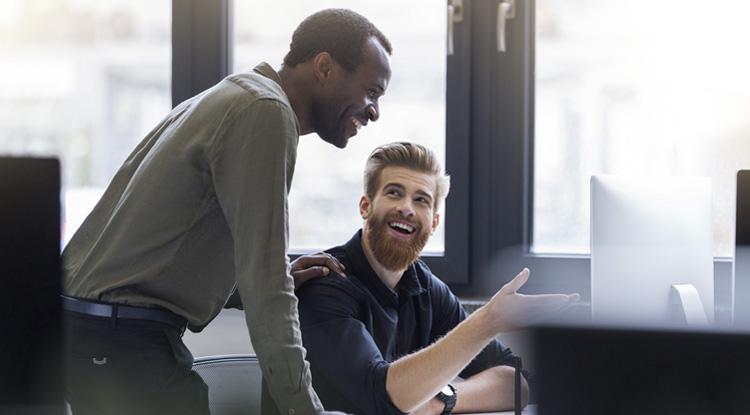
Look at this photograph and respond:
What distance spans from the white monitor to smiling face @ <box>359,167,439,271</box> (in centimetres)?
46

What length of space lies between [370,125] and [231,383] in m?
0.97

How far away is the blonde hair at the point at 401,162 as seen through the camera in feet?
5.97

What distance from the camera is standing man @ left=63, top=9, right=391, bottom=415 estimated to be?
40.6 inches

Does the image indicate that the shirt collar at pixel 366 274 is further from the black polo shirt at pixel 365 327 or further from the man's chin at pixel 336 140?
the man's chin at pixel 336 140

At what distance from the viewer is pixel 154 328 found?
118 cm

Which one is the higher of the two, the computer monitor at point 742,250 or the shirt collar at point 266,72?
the shirt collar at point 266,72

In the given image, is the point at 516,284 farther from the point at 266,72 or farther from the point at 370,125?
the point at 370,125

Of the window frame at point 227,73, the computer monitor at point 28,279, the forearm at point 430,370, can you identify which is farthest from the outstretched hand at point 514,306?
the window frame at point 227,73

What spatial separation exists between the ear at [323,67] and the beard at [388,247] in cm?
46

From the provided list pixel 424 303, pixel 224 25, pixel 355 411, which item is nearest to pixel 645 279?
pixel 424 303

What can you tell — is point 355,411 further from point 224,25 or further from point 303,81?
point 224,25

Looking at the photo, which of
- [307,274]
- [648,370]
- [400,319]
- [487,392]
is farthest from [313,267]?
Answer: [648,370]

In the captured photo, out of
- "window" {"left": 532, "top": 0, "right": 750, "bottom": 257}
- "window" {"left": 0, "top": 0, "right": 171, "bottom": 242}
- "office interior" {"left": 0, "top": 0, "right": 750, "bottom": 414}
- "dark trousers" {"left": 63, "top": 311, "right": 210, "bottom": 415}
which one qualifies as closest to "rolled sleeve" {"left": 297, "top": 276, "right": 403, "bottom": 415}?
"dark trousers" {"left": 63, "top": 311, "right": 210, "bottom": 415}

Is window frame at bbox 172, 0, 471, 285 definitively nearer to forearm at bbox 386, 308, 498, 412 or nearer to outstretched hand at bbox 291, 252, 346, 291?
outstretched hand at bbox 291, 252, 346, 291
